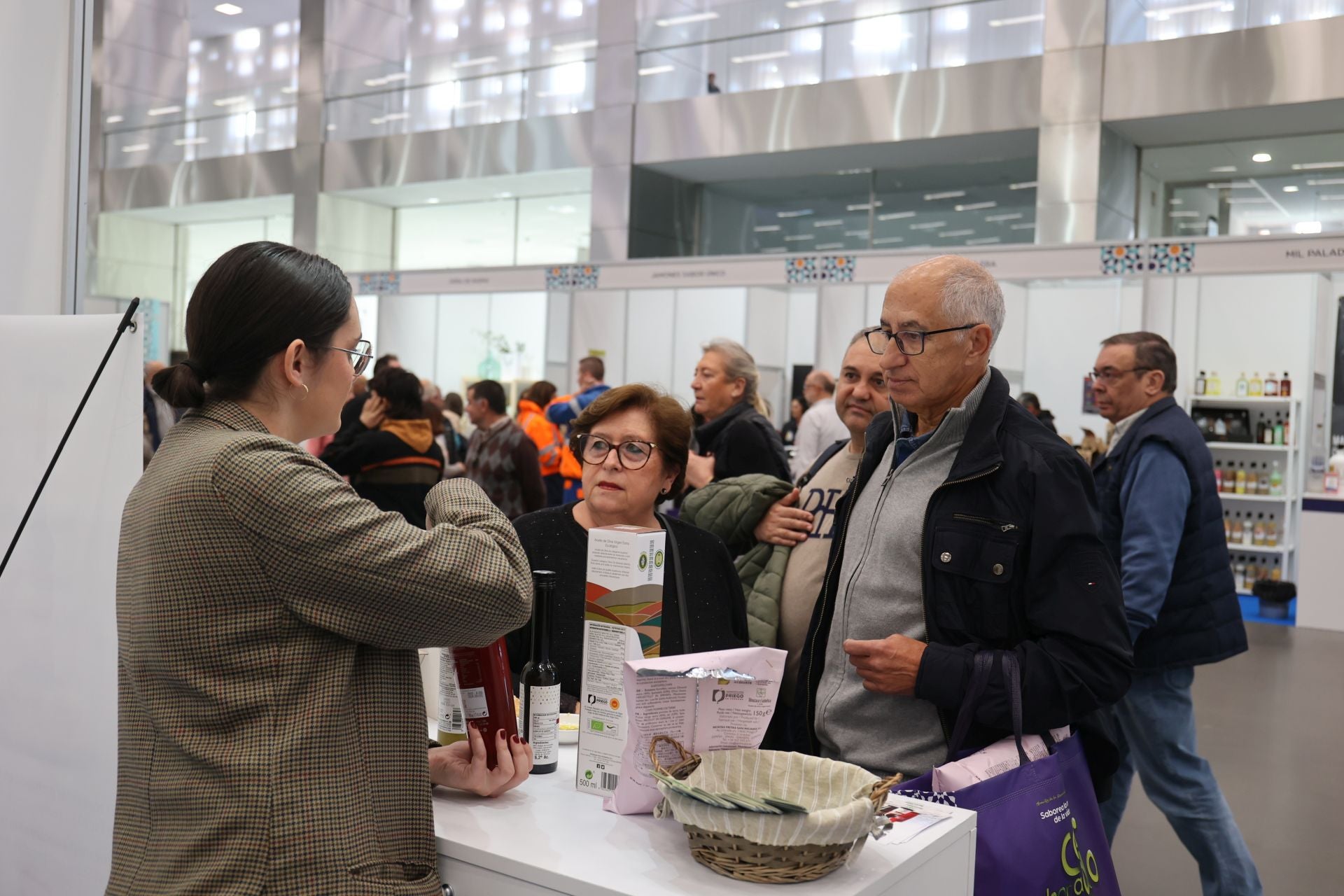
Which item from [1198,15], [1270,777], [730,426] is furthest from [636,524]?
[1198,15]

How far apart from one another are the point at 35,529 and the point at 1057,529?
1.82m

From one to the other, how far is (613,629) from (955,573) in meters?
0.62

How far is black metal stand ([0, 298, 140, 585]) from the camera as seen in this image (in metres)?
2.02

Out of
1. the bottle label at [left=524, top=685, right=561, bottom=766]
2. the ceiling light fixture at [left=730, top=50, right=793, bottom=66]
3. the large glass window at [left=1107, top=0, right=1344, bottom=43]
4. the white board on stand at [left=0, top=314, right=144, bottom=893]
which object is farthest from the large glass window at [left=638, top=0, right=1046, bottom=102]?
the bottle label at [left=524, top=685, right=561, bottom=766]

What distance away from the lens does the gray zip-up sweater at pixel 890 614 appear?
2053 mm

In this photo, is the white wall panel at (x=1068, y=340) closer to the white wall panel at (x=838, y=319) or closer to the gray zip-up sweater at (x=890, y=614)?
the white wall panel at (x=838, y=319)

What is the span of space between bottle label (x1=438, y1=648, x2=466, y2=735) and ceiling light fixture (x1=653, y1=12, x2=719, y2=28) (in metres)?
12.9

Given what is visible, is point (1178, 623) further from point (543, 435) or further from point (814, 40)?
point (814, 40)

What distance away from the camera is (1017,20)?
457 inches

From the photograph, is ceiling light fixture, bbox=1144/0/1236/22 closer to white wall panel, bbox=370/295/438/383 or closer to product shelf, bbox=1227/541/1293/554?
product shelf, bbox=1227/541/1293/554

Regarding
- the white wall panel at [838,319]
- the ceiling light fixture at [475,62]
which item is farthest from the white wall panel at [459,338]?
the white wall panel at [838,319]

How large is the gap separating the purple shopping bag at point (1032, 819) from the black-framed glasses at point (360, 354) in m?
1.00

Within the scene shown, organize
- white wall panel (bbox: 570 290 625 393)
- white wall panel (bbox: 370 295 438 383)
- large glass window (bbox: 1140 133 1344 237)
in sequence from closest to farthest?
large glass window (bbox: 1140 133 1344 237)
white wall panel (bbox: 570 290 625 393)
white wall panel (bbox: 370 295 438 383)

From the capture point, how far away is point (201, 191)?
17.3m
